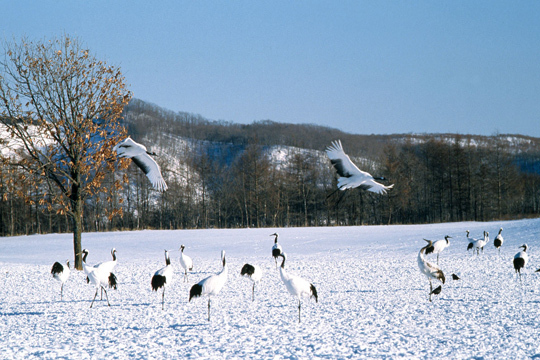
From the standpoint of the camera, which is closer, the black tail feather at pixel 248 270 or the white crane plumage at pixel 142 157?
the black tail feather at pixel 248 270

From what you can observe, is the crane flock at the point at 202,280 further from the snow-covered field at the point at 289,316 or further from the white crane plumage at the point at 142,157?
the white crane plumage at the point at 142,157

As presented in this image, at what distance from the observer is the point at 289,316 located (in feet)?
27.2

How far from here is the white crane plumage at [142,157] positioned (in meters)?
14.7

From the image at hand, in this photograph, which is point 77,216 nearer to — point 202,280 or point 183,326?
point 202,280

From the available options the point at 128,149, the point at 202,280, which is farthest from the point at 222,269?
the point at 128,149

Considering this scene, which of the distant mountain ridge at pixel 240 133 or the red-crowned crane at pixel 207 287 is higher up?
the distant mountain ridge at pixel 240 133

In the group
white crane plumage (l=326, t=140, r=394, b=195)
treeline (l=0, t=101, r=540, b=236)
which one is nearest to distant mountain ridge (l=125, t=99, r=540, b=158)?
treeline (l=0, t=101, r=540, b=236)

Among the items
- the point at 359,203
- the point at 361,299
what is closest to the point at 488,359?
the point at 361,299

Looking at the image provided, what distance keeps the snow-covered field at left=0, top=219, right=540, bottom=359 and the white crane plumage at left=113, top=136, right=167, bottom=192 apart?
9.88ft

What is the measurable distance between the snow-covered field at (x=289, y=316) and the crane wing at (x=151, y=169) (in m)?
2.95

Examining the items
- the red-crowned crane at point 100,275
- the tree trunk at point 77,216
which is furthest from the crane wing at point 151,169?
the red-crowned crane at point 100,275

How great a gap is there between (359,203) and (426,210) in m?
11.5

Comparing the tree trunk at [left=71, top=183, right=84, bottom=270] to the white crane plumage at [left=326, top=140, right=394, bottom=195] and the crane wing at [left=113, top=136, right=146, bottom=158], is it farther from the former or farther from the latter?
the white crane plumage at [left=326, top=140, right=394, bottom=195]

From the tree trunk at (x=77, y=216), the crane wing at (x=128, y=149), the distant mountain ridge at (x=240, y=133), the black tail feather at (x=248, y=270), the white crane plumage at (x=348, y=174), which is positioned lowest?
the black tail feather at (x=248, y=270)
